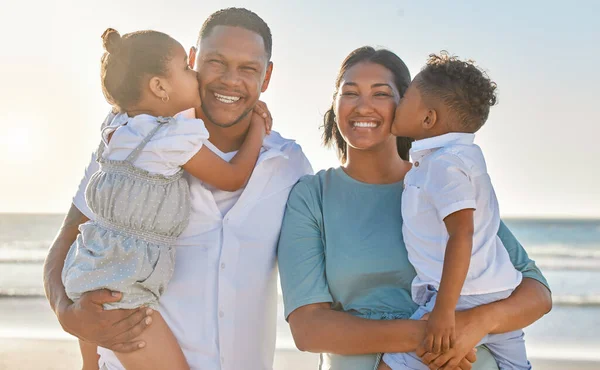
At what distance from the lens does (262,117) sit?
146 inches

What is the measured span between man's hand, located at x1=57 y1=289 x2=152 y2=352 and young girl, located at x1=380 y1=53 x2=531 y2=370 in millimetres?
1083

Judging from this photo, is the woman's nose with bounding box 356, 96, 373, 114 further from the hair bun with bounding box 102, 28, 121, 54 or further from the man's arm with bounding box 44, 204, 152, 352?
the man's arm with bounding box 44, 204, 152, 352

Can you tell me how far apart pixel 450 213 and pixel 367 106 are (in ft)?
2.58

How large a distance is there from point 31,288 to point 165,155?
11.8m

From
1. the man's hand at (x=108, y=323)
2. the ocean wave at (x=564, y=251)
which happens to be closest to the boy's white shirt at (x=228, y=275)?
the man's hand at (x=108, y=323)

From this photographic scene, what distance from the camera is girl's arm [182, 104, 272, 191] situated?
3.17m

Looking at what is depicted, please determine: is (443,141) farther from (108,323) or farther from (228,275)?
(108,323)

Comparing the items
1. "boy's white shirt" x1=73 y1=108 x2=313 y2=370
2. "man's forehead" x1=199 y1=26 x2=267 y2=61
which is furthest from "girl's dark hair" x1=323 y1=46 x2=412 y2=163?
"boy's white shirt" x1=73 y1=108 x2=313 y2=370

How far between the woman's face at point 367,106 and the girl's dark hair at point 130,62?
881mm

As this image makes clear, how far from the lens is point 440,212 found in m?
2.86

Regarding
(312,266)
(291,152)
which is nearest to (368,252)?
(312,266)

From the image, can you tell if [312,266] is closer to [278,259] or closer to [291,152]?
[278,259]

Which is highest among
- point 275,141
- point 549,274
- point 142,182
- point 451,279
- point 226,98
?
point 226,98

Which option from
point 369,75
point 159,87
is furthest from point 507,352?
point 159,87
